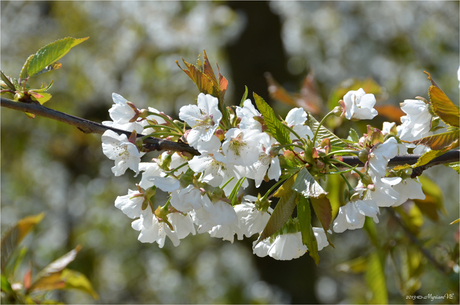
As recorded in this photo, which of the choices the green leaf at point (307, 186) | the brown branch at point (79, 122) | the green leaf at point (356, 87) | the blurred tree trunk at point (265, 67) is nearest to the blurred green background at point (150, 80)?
the blurred tree trunk at point (265, 67)

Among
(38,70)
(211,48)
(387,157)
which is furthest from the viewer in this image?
(211,48)

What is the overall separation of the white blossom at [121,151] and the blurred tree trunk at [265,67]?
236 centimetres

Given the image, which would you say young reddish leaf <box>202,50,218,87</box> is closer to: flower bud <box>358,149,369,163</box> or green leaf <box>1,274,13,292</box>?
flower bud <box>358,149,369,163</box>

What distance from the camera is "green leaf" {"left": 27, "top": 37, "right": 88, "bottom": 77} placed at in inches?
29.0

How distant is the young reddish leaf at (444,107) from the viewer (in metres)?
0.64

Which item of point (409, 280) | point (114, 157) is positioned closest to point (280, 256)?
point (114, 157)

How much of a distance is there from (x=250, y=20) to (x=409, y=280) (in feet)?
8.59

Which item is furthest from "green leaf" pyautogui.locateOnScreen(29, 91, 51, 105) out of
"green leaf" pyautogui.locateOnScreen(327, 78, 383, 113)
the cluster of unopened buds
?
"green leaf" pyautogui.locateOnScreen(327, 78, 383, 113)

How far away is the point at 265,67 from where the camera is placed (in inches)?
125

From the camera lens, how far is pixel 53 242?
479 centimetres

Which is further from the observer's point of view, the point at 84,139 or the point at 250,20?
the point at 84,139

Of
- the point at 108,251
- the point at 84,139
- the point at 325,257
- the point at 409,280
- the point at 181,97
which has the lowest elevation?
the point at 325,257

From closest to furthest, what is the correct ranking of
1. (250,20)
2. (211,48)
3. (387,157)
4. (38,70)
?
(387,157) → (38,70) → (250,20) → (211,48)

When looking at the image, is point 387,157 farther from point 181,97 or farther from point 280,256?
point 181,97
